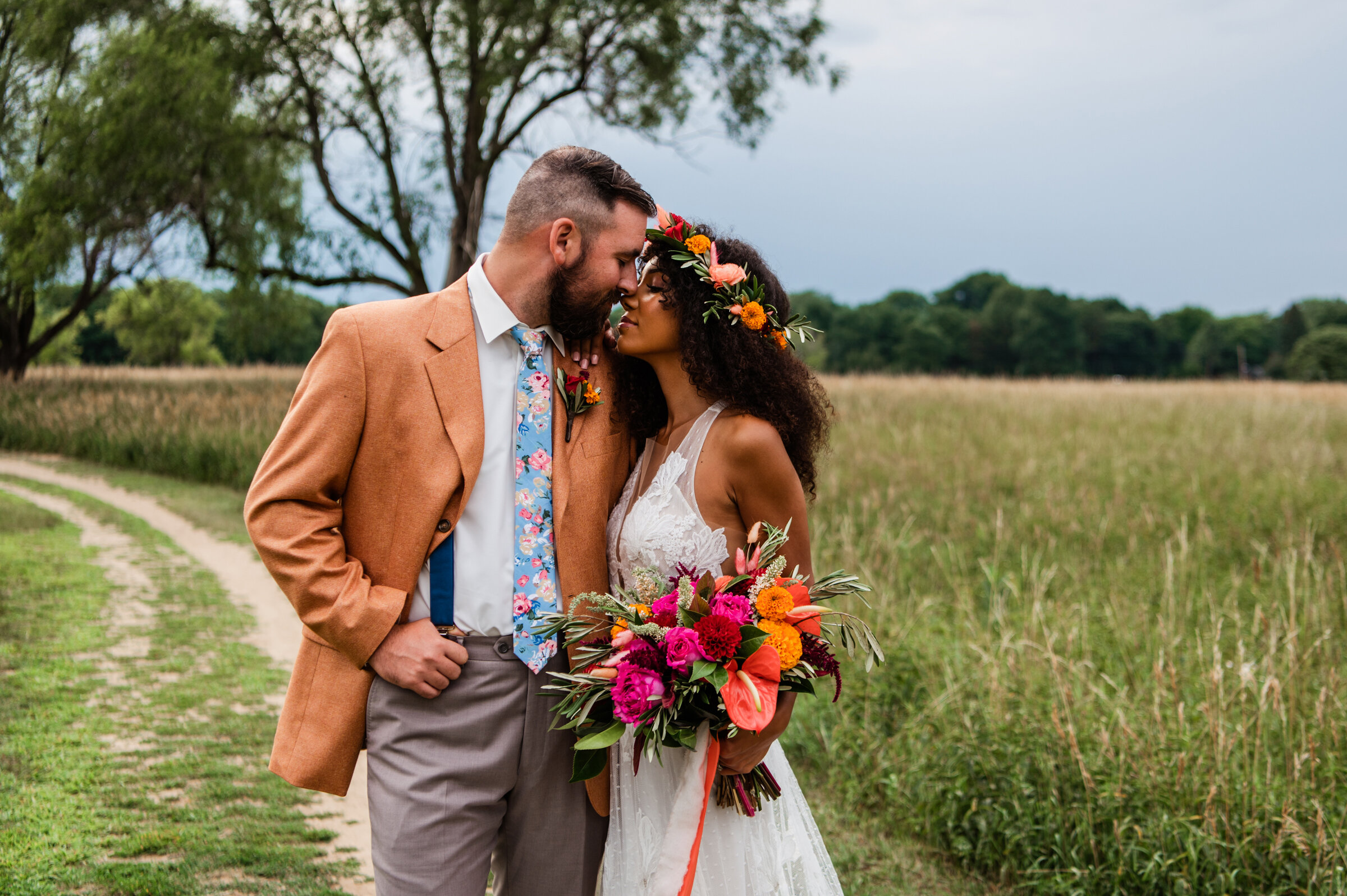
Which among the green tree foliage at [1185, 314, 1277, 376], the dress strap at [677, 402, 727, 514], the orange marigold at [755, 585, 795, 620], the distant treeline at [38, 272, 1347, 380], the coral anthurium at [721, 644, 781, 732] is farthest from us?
the green tree foliage at [1185, 314, 1277, 376]

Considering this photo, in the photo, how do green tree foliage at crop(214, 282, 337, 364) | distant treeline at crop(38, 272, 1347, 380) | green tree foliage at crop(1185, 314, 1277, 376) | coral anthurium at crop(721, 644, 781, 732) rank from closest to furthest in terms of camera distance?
1. coral anthurium at crop(721, 644, 781, 732)
2. green tree foliage at crop(214, 282, 337, 364)
3. distant treeline at crop(38, 272, 1347, 380)
4. green tree foliage at crop(1185, 314, 1277, 376)

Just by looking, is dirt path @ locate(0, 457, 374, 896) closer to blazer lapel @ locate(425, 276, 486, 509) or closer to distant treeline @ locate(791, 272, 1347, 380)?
blazer lapel @ locate(425, 276, 486, 509)

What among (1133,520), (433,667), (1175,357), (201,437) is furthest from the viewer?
(1175,357)

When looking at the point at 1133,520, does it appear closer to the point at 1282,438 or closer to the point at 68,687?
the point at 1282,438

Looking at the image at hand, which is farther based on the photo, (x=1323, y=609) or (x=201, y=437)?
(x=201, y=437)

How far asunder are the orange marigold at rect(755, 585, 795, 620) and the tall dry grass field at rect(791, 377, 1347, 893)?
231 centimetres

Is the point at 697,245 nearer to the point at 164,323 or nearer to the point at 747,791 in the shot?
the point at 747,791

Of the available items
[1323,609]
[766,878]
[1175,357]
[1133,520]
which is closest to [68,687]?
[766,878]

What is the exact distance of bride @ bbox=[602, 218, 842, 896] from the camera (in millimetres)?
2414

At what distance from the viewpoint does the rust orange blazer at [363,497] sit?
7.05 ft

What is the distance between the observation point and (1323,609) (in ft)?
16.3

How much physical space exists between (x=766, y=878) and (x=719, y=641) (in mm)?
821

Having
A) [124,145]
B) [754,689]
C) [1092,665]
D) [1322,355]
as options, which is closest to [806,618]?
[754,689]

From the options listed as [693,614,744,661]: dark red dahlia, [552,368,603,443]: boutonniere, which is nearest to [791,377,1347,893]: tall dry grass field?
[693,614,744,661]: dark red dahlia
